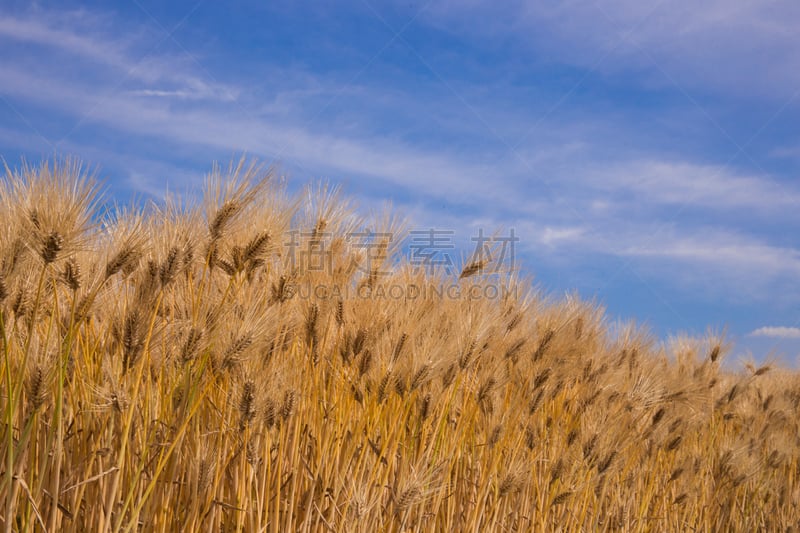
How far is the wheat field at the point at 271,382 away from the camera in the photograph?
1.38 metres

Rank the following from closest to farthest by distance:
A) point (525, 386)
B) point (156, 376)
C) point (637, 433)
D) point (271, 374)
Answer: point (271, 374)
point (156, 376)
point (525, 386)
point (637, 433)

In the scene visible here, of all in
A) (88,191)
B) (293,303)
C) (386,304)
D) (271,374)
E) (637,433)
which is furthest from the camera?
(637,433)

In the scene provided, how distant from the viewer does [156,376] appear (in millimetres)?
1815

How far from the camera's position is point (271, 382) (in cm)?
153

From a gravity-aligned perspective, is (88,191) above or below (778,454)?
above

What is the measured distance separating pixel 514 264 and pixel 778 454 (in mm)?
2439

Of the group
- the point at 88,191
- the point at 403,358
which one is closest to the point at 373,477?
the point at 403,358

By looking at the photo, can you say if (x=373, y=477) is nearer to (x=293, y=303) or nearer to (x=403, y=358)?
(x=403, y=358)

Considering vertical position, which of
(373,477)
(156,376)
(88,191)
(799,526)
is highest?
(88,191)

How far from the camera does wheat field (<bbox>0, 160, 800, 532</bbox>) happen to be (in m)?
1.38

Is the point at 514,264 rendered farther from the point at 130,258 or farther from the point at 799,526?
the point at 799,526

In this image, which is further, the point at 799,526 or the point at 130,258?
the point at 799,526

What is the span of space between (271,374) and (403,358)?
1.54ft

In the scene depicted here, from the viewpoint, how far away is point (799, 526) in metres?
3.99
